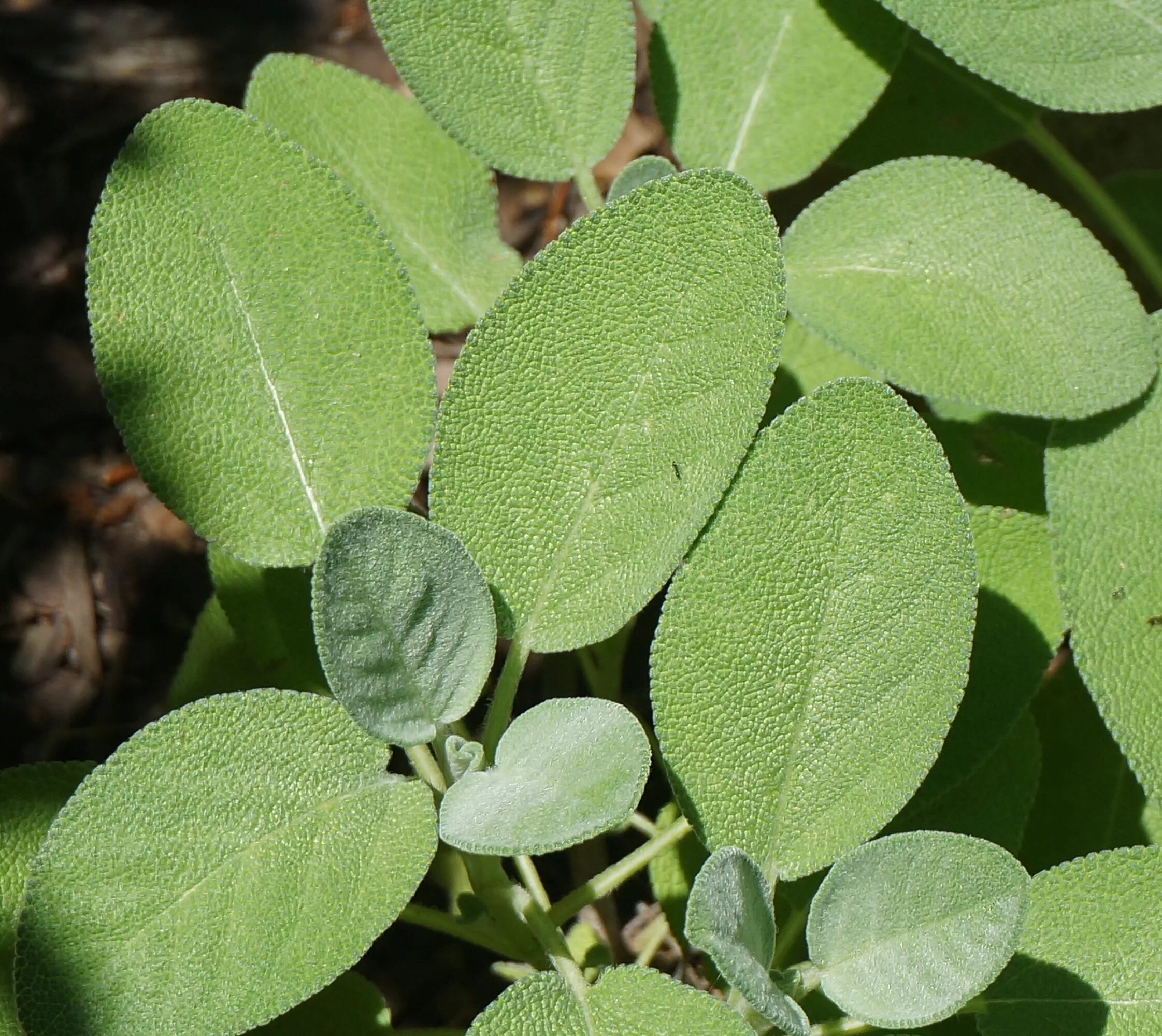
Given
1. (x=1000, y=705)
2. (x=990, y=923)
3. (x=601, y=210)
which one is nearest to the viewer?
(x=990, y=923)

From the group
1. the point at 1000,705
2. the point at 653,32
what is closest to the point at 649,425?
the point at 1000,705

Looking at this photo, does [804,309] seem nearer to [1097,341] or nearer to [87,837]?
[1097,341]

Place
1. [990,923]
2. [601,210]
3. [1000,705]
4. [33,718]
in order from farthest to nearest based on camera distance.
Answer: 1. [33,718]
2. [1000,705]
3. [601,210]
4. [990,923]

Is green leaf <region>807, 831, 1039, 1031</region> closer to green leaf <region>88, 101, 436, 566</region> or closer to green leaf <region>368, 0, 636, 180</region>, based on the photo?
green leaf <region>88, 101, 436, 566</region>

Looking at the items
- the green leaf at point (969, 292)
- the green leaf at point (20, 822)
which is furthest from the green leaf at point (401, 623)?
the green leaf at point (969, 292)

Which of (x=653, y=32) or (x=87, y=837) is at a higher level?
(x=653, y=32)

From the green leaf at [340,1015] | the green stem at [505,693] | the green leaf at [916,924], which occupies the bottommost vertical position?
the green leaf at [340,1015]

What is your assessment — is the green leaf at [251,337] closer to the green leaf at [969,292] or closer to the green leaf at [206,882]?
the green leaf at [206,882]
